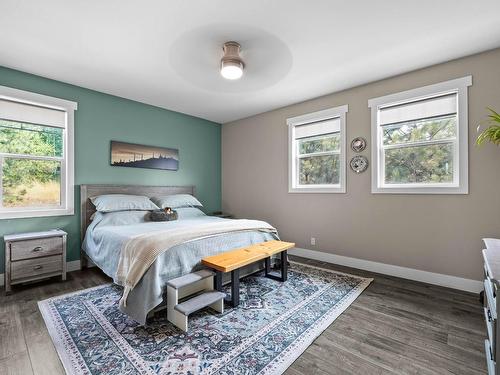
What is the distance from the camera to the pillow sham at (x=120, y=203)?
137 inches

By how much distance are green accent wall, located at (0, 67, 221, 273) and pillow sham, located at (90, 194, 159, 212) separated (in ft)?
1.20

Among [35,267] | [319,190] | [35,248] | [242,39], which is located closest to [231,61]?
[242,39]

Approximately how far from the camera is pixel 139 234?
2621 mm

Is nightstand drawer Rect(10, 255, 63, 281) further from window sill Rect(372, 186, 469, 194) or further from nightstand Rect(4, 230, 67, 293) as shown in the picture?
window sill Rect(372, 186, 469, 194)

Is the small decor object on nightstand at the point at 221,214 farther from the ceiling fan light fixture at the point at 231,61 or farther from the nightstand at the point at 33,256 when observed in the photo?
the ceiling fan light fixture at the point at 231,61

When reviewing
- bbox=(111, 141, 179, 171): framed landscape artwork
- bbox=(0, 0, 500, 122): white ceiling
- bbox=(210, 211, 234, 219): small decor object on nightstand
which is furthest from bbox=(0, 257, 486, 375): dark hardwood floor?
bbox=(210, 211, 234, 219): small decor object on nightstand

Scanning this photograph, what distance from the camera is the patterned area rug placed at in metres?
1.63

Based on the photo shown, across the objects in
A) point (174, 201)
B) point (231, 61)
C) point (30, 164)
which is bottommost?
point (174, 201)

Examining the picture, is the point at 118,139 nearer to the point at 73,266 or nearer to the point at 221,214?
the point at 73,266

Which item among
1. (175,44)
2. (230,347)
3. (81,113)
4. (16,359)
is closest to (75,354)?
(16,359)

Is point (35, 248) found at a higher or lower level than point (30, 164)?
lower

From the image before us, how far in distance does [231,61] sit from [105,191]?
2.71 m

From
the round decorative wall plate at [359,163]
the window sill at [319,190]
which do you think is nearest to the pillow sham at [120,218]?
the window sill at [319,190]

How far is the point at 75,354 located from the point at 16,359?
36cm
